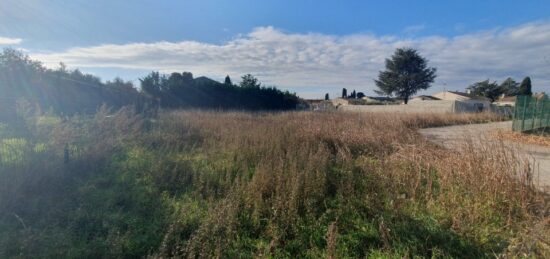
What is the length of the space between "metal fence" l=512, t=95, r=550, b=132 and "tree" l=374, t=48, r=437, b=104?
117ft

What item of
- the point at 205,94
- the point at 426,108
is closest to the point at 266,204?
the point at 205,94

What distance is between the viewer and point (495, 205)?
351 cm

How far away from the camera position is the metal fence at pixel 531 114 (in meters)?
11.9

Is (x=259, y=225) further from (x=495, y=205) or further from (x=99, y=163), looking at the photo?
(x=99, y=163)

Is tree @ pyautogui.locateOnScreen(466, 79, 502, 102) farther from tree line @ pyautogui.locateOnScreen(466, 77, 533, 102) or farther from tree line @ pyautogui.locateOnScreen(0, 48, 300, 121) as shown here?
tree line @ pyautogui.locateOnScreen(0, 48, 300, 121)

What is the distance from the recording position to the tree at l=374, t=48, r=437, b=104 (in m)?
45.8

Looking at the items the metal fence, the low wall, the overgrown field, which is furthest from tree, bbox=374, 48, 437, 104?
the overgrown field

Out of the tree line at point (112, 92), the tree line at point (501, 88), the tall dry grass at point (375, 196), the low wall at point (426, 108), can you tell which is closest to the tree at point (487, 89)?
the tree line at point (501, 88)

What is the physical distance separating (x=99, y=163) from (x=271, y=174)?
4.28 meters

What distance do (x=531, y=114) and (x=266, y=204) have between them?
1427 cm

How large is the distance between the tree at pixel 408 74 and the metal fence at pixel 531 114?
35.6 metres

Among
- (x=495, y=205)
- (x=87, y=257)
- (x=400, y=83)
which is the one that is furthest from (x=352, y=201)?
(x=400, y=83)

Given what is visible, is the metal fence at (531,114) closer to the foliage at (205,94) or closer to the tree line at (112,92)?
the tree line at (112,92)

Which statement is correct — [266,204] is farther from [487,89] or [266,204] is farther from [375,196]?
[487,89]
